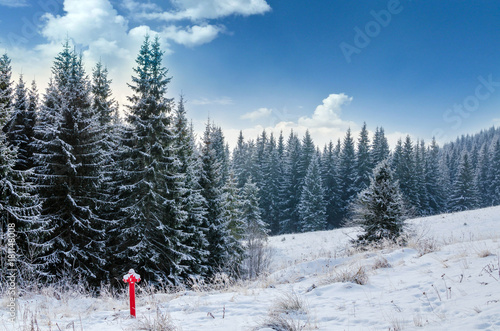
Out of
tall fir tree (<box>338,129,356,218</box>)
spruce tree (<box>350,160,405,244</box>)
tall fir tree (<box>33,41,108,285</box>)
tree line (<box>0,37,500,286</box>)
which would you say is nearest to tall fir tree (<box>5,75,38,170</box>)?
tree line (<box>0,37,500,286</box>)

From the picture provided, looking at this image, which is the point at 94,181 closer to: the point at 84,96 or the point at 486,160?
the point at 84,96

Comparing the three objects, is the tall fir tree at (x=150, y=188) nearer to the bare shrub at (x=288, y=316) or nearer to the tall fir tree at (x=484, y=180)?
the bare shrub at (x=288, y=316)

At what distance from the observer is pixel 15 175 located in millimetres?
11195

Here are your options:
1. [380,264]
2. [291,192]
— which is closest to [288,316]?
[380,264]

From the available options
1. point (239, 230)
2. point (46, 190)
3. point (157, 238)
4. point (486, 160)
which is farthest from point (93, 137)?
point (486, 160)

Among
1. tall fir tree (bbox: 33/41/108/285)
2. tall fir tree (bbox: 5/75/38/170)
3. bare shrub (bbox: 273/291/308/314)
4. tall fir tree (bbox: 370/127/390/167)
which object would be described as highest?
tall fir tree (bbox: 370/127/390/167)

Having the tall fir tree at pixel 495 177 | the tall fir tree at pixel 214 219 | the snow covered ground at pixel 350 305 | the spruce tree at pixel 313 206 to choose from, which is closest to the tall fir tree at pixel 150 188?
the tall fir tree at pixel 214 219

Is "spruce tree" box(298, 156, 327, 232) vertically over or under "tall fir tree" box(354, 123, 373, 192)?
under

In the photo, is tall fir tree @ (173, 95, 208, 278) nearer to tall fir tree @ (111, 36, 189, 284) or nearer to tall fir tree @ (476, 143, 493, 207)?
tall fir tree @ (111, 36, 189, 284)

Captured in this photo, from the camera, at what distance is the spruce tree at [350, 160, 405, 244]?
1473 cm

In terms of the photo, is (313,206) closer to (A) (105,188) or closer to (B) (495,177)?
(A) (105,188)

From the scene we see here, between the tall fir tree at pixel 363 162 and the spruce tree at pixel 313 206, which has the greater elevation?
the tall fir tree at pixel 363 162

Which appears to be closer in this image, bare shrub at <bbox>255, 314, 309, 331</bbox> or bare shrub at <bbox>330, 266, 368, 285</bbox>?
bare shrub at <bbox>255, 314, 309, 331</bbox>

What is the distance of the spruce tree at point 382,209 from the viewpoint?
48.3 feet
